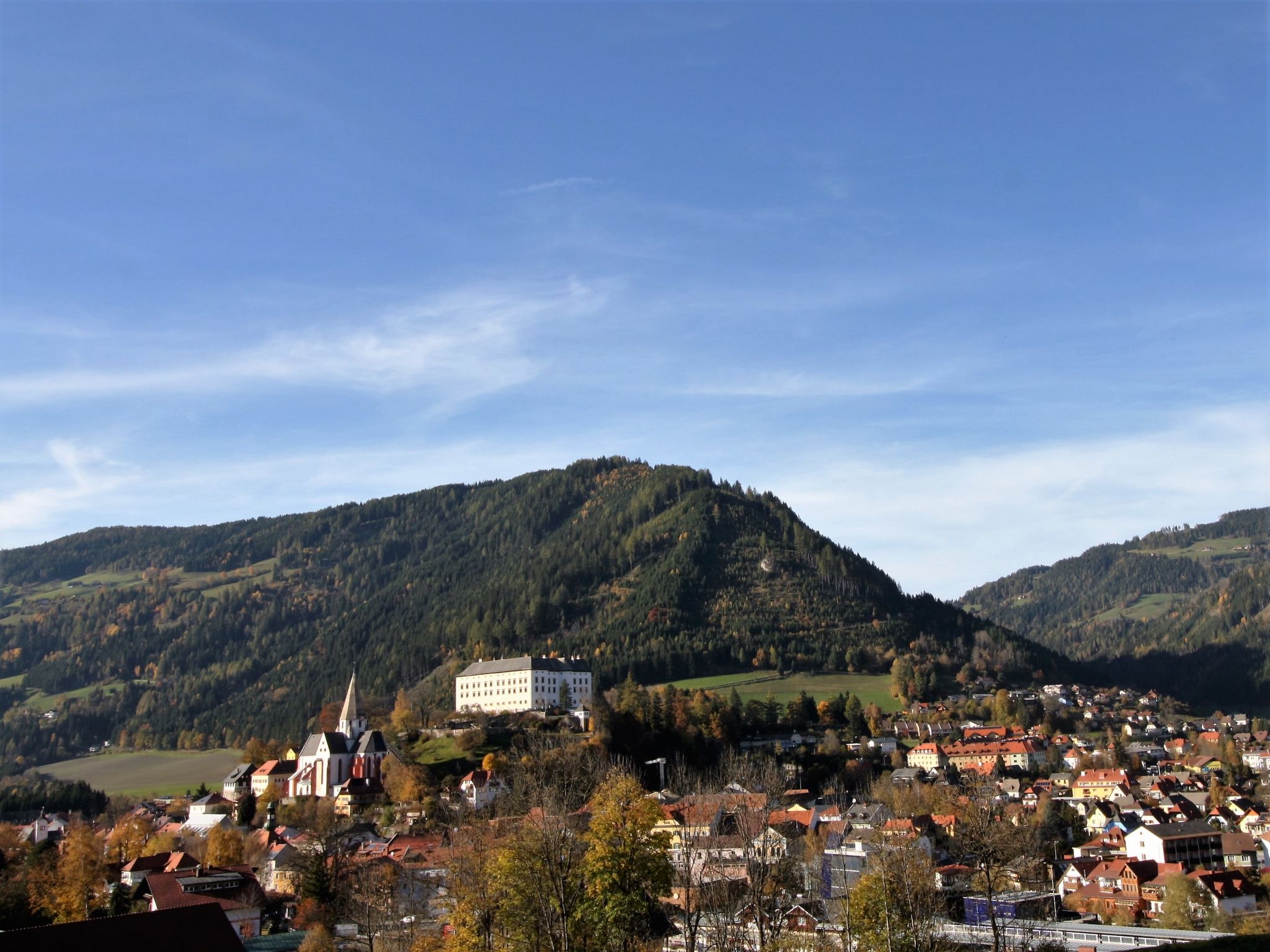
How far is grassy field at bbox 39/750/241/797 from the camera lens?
492 feet

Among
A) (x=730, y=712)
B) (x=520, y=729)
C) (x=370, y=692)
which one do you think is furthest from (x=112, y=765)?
(x=730, y=712)

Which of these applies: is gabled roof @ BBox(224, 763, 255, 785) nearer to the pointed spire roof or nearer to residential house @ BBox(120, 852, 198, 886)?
the pointed spire roof

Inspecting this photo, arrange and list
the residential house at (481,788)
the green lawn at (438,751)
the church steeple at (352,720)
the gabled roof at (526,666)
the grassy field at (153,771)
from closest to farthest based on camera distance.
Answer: the residential house at (481,788), the green lawn at (438,751), the church steeple at (352,720), the gabled roof at (526,666), the grassy field at (153,771)

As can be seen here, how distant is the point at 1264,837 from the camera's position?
9138 centimetres

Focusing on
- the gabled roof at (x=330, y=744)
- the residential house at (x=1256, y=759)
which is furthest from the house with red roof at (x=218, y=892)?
the residential house at (x=1256, y=759)

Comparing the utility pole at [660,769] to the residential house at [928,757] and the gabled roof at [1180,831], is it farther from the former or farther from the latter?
the gabled roof at [1180,831]

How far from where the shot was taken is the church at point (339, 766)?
109812mm

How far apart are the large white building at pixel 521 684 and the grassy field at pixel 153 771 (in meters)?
32.1

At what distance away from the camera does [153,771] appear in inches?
6673

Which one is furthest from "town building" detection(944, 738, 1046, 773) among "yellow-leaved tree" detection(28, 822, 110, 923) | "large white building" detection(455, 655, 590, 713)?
"yellow-leaved tree" detection(28, 822, 110, 923)

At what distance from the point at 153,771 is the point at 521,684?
61756 mm

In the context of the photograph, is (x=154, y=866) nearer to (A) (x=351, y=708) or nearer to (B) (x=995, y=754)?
(A) (x=351, y=708)

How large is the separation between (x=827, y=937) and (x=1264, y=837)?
6021cm

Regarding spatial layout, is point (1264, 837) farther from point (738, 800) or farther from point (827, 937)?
point (827, 937)
